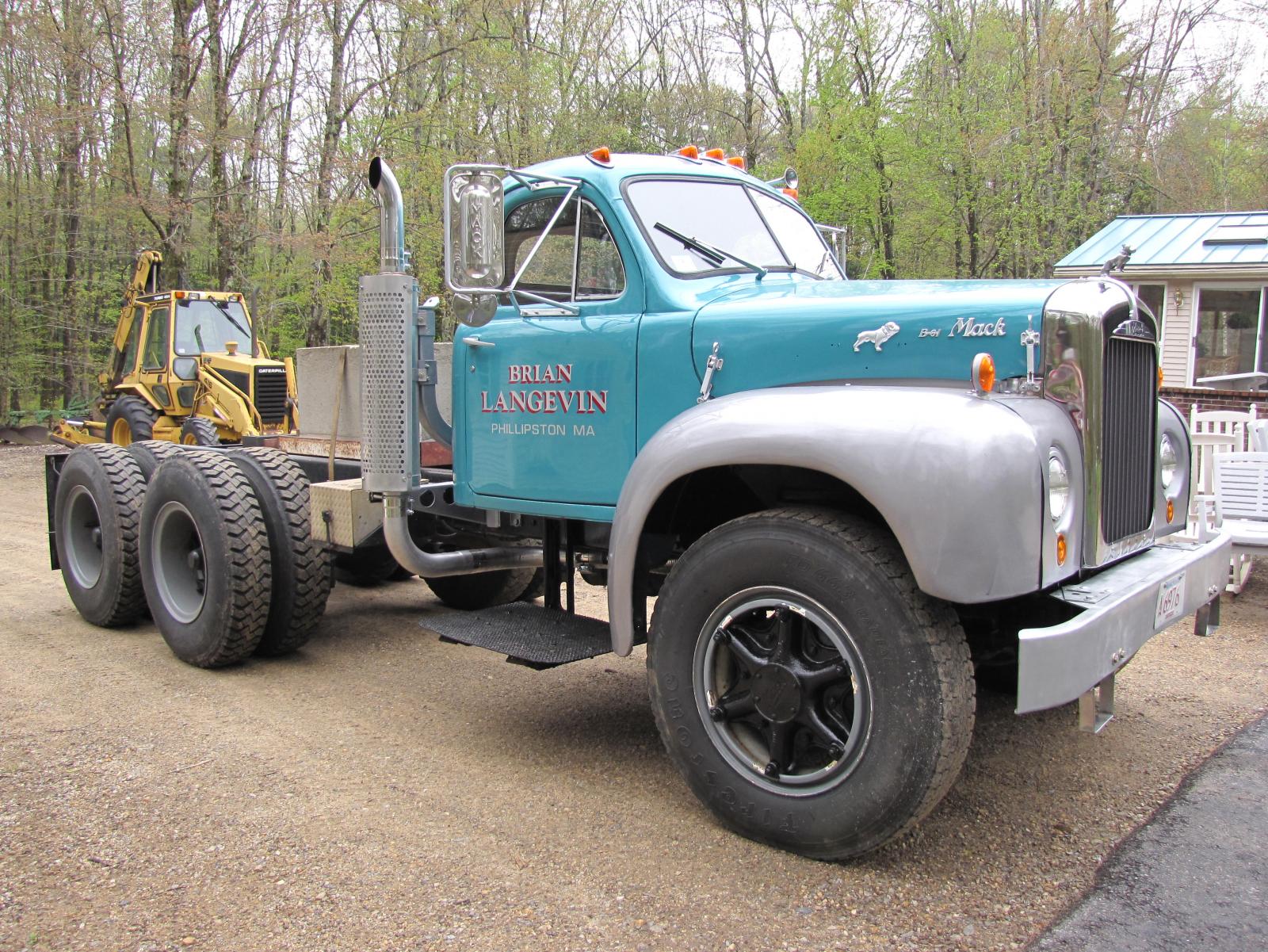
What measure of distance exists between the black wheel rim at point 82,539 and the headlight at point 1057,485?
5735 mm

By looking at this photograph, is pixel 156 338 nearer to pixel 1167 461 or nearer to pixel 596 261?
pixel 596 261

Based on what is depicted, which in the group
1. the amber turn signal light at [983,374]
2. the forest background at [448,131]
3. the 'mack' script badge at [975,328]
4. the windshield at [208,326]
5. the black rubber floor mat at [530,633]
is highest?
the forest background at [448,131]

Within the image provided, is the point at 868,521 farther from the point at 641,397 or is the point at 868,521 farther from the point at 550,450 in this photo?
the point at 550,450

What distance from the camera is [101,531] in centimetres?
608

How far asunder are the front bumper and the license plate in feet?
0.05

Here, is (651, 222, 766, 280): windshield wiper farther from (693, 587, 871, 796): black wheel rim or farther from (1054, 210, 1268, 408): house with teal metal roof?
(1054, 210, 1268, 408): house with teal metal roof

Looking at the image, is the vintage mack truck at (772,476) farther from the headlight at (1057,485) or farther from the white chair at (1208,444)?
the white chair at (1208,444)

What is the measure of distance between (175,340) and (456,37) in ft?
29.4

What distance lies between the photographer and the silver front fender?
2684mm

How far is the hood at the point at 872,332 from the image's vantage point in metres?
3.09

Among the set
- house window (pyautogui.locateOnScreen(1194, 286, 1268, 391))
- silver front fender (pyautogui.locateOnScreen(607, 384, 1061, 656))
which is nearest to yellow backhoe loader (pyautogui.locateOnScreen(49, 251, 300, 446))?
silver front fender (pyautogui.locateOnScreen(607, 384, 1061, 656))

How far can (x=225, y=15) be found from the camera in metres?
17.2

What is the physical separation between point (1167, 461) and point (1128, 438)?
0.74m

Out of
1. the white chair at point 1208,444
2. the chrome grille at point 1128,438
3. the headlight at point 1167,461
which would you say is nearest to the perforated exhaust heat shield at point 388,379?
the chrome grille at point 1128,438
